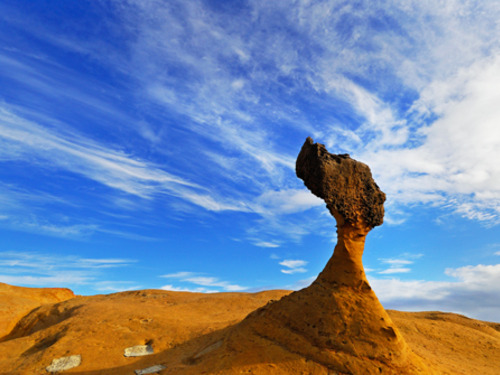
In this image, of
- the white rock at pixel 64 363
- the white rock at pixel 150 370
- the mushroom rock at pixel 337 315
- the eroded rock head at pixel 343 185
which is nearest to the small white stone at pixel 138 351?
the white rock at pixel 64 363

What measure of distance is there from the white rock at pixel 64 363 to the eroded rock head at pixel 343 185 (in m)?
9.26

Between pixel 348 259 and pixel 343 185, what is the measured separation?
2210 millimetres

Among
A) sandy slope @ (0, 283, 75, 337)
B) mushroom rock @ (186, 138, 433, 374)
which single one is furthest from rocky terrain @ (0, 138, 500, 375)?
sandy slope @ (0, 283, 75, 337)

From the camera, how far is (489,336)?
1839 cm

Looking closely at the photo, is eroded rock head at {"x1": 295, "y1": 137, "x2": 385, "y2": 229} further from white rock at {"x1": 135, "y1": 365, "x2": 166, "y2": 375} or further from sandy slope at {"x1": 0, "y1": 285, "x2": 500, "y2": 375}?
white rock at {"x1": 135, "y1": 365, "x2": 166, "y2": 375}

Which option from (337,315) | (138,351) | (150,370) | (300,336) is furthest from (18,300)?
(337,315)

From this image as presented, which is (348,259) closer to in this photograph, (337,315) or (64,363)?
(337,315)

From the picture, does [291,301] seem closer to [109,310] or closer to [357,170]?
[357,170]

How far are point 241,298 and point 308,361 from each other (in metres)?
13.7

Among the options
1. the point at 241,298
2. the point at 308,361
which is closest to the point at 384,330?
the point at 308,361

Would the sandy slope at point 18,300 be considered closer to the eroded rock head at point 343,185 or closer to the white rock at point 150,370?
the white rock at point 150,370

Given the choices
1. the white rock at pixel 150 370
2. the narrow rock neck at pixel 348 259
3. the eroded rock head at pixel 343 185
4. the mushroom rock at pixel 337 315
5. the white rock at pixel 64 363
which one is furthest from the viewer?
the white rock at pixel 64 363

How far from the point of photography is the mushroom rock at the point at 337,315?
8.72m

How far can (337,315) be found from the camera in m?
9.31
